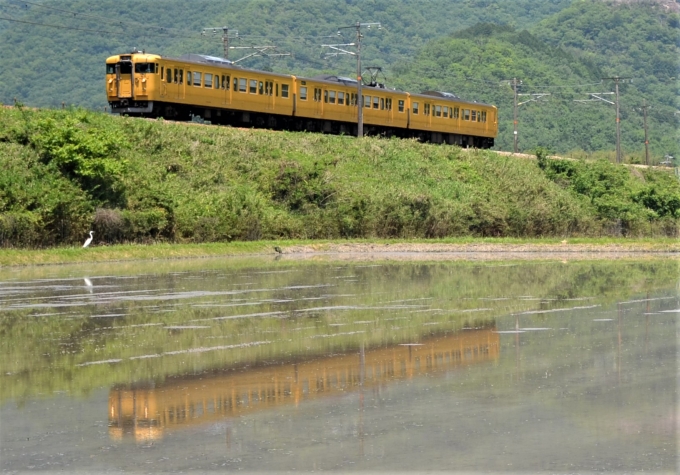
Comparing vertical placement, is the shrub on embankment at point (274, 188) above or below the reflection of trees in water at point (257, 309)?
above

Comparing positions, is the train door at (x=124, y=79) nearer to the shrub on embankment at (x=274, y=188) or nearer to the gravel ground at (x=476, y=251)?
the shrub on embankment at (x=274, y=188)

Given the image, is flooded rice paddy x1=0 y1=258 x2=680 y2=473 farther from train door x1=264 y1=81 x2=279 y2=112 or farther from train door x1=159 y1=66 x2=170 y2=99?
train door x1=264 y1=81 x2=279 y2=112

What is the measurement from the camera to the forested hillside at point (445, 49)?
118m

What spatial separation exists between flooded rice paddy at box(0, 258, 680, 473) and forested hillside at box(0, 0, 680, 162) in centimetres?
8219

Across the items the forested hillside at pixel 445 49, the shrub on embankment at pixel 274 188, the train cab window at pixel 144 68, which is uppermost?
the forested hillside at pixel 445 49

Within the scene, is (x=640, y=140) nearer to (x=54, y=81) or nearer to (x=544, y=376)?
(x=54, y=81)

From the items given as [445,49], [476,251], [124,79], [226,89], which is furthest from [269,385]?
[445,49]

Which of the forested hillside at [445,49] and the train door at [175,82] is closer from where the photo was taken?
the train door at [175,82]

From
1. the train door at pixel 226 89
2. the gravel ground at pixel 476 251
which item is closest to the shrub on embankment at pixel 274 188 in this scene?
the train door at pixel 226 89

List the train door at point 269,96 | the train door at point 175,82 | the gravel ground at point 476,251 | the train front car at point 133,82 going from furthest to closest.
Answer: the train door at point 269,96 < the train door at point 175,82 < the train front car at point 133,82 < the gravel ground at point 476,251

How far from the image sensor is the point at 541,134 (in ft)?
372

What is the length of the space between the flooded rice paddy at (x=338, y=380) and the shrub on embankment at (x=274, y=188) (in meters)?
14.0

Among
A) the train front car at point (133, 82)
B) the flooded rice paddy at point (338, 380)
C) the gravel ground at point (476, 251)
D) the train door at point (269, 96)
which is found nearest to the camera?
the flooded rice paddy at point (338, 380)

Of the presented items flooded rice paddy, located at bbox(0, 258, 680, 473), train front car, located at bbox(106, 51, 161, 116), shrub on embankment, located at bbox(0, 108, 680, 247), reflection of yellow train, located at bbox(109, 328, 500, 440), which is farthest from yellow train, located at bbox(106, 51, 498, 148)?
reflection of yellow train, located at bbox(109, 328, 500, 440)
